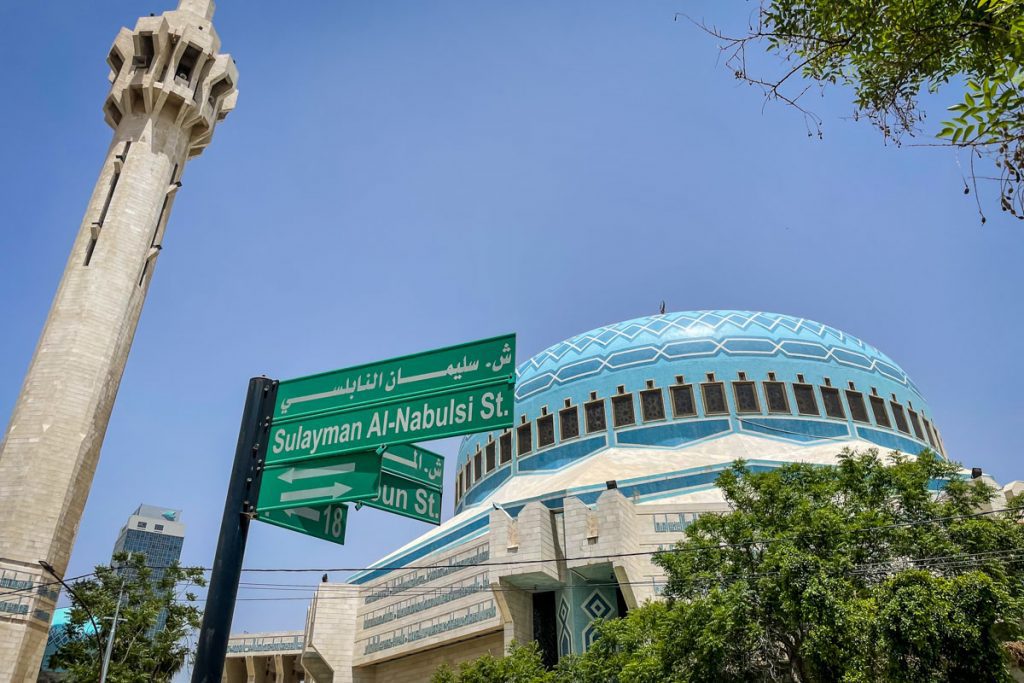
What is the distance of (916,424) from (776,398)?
23.0ft

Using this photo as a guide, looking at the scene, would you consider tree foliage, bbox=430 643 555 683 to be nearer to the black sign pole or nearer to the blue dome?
the blue dome

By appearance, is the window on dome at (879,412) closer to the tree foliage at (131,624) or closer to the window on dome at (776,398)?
the window on dome at (776,398)

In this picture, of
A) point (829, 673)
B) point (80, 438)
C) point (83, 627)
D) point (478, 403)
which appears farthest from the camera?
point (83, 627)

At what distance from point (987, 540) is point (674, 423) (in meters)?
17.0

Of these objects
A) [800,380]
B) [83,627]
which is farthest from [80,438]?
[800,380]

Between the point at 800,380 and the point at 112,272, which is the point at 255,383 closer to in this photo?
the point at 112,272

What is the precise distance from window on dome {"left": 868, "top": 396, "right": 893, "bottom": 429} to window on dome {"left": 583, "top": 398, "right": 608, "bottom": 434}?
1074 cm

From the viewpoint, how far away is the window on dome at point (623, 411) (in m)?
31.4

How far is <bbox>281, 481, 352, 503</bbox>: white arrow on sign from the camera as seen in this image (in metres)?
5.14

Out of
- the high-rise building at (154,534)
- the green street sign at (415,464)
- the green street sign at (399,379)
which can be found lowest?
the green street sign at (415,464)

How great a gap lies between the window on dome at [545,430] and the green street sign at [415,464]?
26.7m

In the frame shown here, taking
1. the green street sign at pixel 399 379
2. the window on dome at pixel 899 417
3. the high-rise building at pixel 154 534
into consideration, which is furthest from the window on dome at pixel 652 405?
the high-rise building at pixel 154 534

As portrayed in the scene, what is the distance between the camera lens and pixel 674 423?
3064cm

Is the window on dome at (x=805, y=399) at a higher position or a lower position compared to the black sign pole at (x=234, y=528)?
higher
